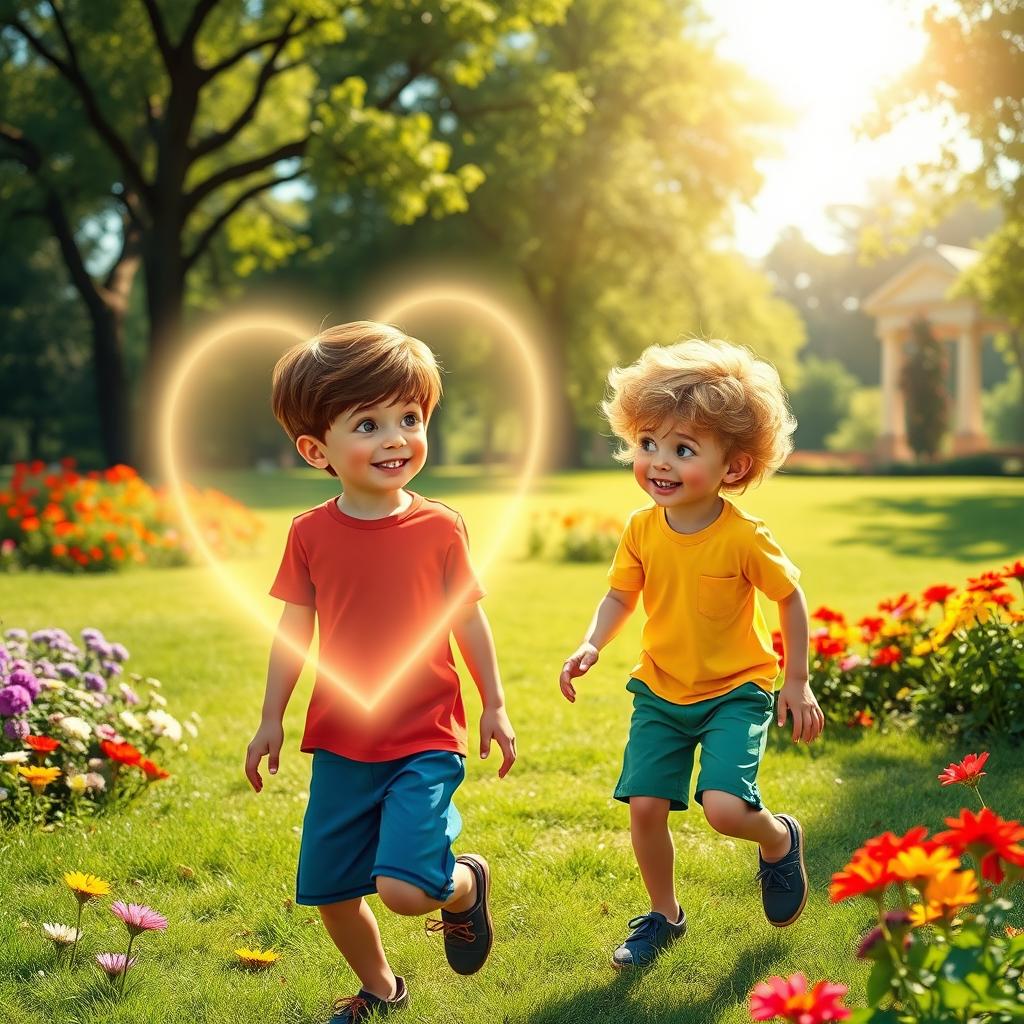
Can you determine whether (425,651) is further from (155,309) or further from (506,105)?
(506,105)

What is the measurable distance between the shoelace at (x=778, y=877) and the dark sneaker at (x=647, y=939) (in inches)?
10.6

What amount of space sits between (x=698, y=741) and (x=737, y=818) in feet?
0.91

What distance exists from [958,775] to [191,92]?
53.5ft

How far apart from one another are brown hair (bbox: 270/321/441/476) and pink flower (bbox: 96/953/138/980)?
130cm

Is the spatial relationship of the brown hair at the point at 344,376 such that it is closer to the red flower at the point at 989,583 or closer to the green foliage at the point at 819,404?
the red flower at the point at 989,583

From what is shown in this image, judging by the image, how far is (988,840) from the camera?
1.87 meters

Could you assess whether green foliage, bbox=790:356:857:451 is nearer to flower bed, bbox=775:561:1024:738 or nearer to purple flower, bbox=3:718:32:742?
flower bed, bbox=775:561:1024:738

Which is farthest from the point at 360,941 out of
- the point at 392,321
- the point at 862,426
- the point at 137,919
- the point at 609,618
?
the point at 862,426

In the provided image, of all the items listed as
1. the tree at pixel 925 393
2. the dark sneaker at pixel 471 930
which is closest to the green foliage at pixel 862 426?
the tree at pixel 925 393

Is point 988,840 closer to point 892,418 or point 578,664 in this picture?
point 578,664

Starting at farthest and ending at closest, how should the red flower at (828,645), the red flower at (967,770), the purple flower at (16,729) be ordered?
1. the red flower at (828,645)
2. the purple flower at (16,729)
3. the red flower at (967,770)

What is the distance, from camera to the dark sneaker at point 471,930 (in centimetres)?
294

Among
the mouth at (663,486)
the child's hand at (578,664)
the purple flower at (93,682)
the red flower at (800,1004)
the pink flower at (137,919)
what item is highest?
the mouth at (663,486)

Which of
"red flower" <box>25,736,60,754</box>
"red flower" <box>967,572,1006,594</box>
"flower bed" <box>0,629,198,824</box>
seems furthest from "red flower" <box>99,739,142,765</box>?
"red flower" <box>967,572,1006,594</box>
